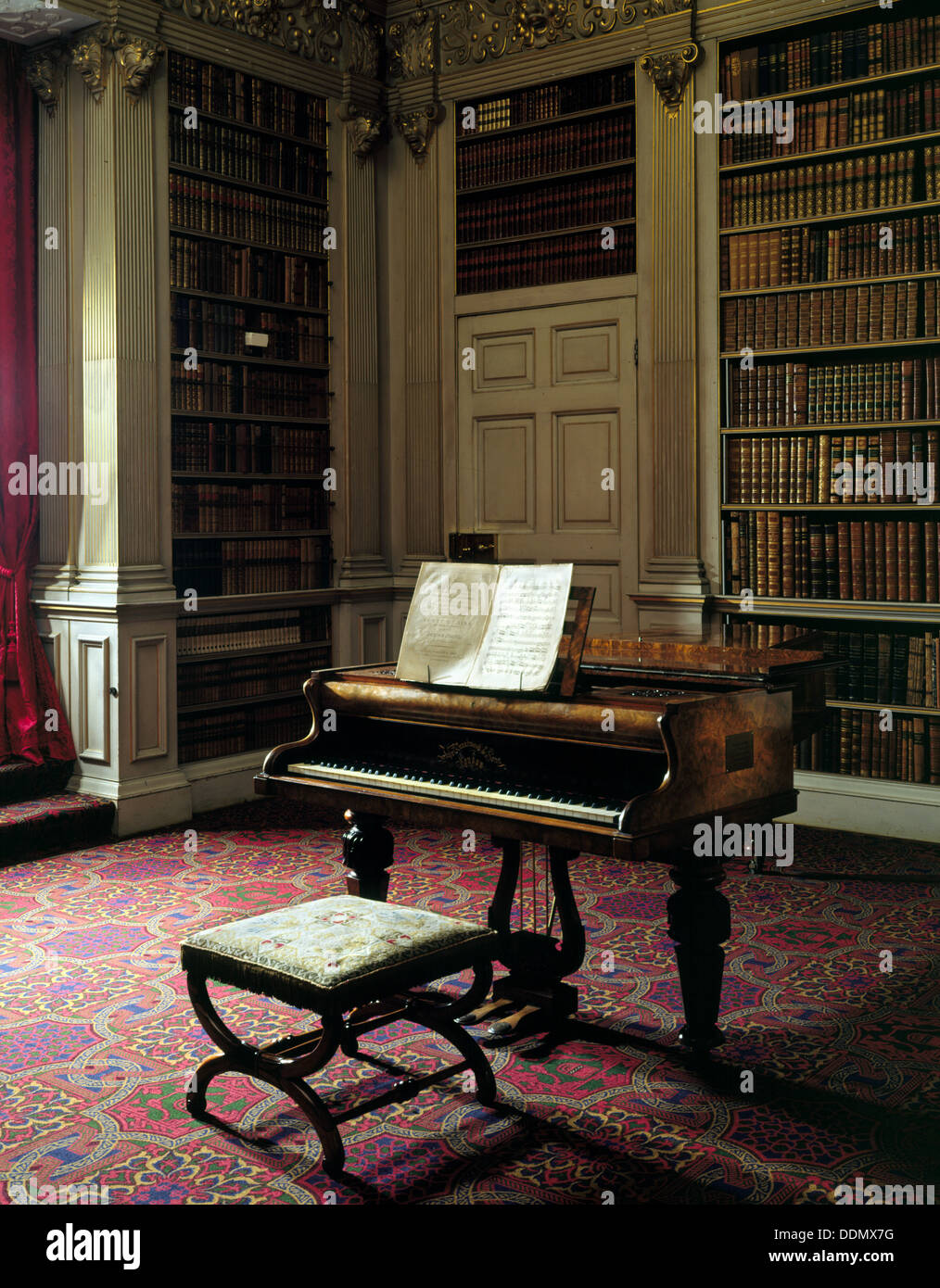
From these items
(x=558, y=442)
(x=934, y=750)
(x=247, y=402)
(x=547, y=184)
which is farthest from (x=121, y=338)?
(x=934, y=750)

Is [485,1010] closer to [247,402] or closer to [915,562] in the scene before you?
[915,562]

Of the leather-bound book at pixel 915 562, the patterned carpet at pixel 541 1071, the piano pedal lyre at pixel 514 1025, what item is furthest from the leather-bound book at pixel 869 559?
the piano pedal lyre at pixel 514 1025

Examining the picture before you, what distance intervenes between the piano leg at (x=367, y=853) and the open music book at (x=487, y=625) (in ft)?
1.49

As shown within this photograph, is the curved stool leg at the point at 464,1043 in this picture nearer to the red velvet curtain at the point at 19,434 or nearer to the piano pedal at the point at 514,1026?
the piano pedal at the point at 514,1026

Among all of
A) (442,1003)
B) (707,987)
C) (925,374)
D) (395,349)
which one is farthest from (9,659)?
(925,374)

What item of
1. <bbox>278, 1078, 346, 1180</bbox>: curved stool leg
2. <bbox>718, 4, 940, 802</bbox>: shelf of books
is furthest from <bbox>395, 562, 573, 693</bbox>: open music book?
<bbox>718, 4, 940, 802</bbox>: shelf of books

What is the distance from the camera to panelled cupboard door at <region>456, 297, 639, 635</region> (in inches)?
236

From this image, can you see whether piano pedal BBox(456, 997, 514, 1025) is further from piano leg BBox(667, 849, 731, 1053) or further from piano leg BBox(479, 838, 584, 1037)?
piano leg BBox(667, 849, 731, 1053)

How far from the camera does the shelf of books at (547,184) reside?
19.4 feet

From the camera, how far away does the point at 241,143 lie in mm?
5949

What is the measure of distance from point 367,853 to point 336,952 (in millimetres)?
842

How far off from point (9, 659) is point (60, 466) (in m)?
0.88
